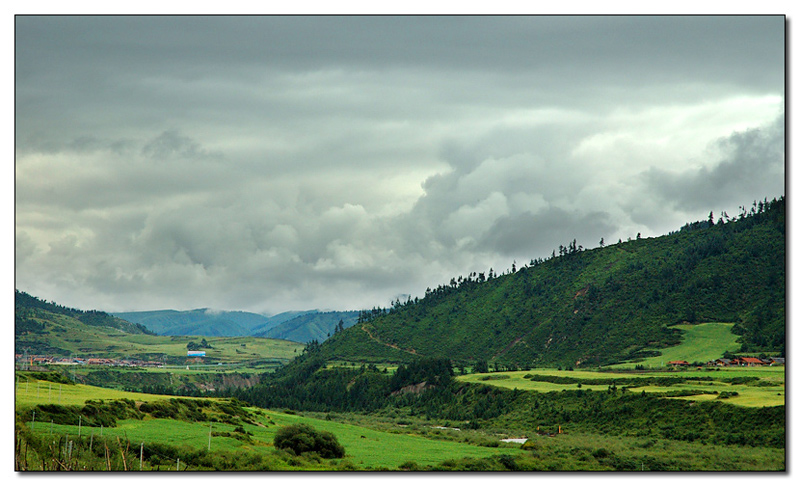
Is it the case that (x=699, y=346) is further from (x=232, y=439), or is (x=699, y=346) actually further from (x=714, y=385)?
(x=232, y=439)

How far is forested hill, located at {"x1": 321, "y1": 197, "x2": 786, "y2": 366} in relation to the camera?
136 m

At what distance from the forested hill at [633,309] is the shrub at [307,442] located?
274ft

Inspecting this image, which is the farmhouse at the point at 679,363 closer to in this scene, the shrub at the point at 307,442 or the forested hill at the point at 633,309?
the forested hill at the point at 633,309

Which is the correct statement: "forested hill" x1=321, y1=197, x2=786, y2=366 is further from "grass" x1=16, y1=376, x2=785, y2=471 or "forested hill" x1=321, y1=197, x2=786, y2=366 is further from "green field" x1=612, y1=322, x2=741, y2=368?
"grass" x1=16, y1=376, x2=785, y2=471

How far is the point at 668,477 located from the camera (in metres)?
33.2

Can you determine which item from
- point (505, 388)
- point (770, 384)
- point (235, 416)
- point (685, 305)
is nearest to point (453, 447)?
point (235, 416)

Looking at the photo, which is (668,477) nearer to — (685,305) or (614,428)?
(614,428)

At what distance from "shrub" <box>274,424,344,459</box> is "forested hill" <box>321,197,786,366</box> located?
83375 millimetres

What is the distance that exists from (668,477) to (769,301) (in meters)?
110

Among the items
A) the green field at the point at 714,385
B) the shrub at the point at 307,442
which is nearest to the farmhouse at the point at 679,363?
the green field at the point at 714,385

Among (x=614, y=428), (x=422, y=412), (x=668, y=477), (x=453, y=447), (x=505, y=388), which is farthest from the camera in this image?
(x=422, y=412)

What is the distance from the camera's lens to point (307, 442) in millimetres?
42719

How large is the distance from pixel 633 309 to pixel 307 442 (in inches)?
5003

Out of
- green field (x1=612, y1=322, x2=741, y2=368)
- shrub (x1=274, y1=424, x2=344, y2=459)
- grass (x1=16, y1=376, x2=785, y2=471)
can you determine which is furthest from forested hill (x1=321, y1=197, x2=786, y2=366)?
shrub (x1=274, y1=424, x2=344, y2=459)
